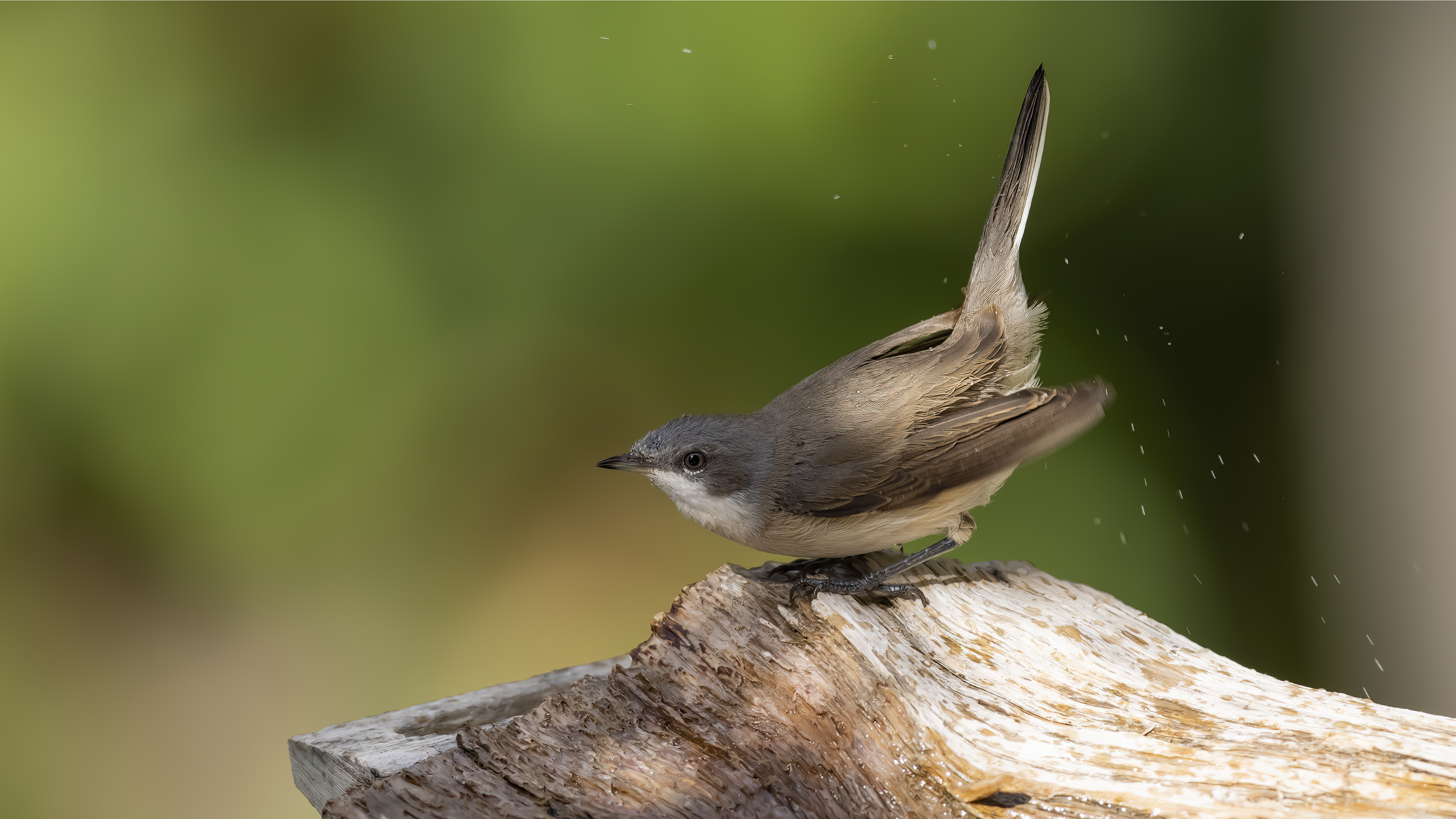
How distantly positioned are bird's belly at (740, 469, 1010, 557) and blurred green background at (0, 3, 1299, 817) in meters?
1.94

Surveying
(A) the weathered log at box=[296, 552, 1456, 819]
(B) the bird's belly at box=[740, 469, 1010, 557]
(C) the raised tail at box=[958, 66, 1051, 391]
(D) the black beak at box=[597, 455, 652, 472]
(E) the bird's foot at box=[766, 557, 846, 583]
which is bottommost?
(A) the weathered log at box=[296, 552, 1456, 819]

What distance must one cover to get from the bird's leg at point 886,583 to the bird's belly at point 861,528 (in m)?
0.06

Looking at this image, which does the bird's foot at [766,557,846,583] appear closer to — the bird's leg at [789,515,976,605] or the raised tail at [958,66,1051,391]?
the bird's leg at [789,515,976,605]

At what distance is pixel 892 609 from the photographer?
7.76ft

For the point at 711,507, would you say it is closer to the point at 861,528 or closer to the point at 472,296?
the point at 861,528

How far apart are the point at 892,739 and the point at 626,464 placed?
1039 mm

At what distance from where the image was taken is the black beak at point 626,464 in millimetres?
2643

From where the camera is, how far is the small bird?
251 cm

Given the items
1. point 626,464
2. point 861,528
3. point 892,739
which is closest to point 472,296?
point 626,464

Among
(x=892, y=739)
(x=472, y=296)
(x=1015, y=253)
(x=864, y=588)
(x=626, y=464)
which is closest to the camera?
(x=892, y=739)

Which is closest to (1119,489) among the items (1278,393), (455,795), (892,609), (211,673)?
(1278,393)

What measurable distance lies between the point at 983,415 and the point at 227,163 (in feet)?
11.3

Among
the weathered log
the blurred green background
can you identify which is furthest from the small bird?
the blurred green background

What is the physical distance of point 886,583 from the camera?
8.25 feet
